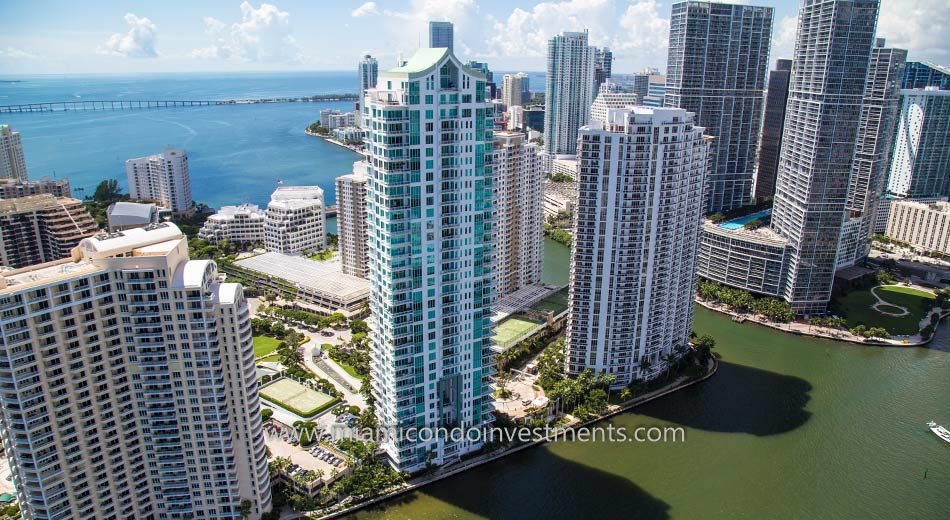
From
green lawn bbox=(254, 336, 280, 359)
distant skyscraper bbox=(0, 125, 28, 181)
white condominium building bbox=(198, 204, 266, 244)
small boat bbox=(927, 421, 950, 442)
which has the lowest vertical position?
small boat bbox=(927, 421, 950, 442)

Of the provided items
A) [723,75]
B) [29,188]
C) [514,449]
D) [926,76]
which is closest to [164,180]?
[29,188]

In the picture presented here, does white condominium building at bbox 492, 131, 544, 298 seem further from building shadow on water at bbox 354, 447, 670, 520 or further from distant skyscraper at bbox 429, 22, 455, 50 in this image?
distant skyscraper at bbox 429, 22, 455, 50

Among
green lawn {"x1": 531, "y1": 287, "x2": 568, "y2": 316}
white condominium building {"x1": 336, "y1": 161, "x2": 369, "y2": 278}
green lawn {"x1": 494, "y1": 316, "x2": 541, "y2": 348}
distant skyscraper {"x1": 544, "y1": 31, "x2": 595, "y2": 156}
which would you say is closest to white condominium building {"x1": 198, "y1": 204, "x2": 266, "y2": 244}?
white condominium building {"x1": 336, "y1": 161, "x2": 369, "y2": 278}

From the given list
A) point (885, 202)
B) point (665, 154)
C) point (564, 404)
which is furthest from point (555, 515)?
point (885, 202)

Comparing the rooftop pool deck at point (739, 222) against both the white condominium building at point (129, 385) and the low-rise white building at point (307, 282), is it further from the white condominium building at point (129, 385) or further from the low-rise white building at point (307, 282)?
the white condominium building at point (129, 385)

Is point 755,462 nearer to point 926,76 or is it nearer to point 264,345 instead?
point 264,345

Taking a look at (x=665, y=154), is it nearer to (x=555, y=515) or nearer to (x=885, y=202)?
(x=555, y=515)

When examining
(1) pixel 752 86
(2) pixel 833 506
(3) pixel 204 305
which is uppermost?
(1) pixel 752 86
